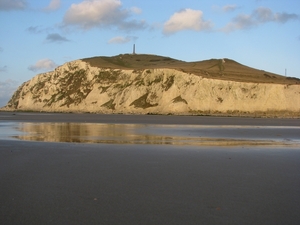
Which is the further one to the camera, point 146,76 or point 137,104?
point 146,76

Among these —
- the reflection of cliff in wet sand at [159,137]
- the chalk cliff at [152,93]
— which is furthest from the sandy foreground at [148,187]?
the chalk cliff at [152,93]

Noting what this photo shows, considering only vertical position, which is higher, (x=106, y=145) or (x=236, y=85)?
(x=236, y=85)

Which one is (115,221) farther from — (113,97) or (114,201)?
(113,97)

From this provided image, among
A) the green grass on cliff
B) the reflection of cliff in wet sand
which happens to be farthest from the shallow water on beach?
the green grass on cliff

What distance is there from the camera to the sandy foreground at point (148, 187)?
19.5ft

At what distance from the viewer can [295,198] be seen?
711cm

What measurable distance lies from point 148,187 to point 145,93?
67423mm

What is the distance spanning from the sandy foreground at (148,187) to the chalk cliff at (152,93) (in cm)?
5419

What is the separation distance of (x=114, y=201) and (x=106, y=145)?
916 centimetres

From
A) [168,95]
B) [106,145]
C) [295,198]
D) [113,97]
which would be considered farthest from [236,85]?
[295,198]

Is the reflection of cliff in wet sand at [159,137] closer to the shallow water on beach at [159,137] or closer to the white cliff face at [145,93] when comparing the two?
the shallow water on beach at [159,137]

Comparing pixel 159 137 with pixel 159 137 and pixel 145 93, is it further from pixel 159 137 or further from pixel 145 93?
pixel 145 93

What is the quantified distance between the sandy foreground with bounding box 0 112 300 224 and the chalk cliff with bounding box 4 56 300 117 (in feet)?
178

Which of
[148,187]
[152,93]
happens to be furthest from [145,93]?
[148,187]
